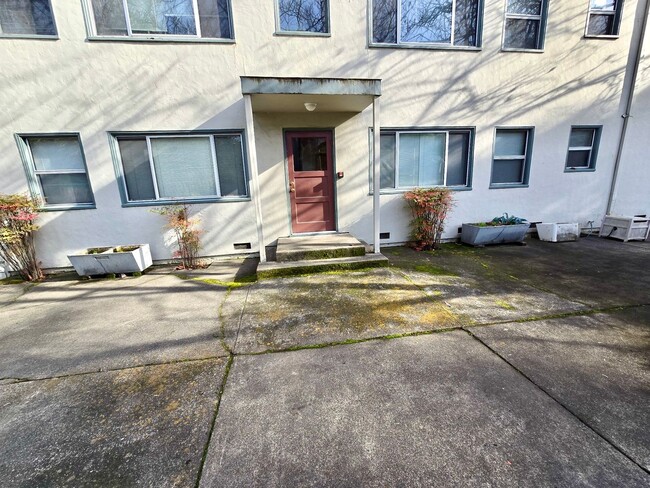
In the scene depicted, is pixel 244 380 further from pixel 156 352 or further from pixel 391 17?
pixel 391 17

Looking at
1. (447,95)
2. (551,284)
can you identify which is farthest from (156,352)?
(447,95)

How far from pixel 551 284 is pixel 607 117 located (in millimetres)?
5482

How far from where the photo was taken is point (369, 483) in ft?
4.86

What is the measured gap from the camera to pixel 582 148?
6805 millimetres

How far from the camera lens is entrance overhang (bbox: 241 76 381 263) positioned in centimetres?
423

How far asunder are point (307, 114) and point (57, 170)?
466cm

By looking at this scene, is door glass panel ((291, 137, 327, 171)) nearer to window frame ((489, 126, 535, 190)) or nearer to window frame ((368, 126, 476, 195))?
window frame ((368, 126, 476, 195))

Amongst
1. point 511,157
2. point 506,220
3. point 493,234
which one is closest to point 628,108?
point 511,157

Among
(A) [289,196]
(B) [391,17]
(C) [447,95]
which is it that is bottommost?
(A) [289,196]

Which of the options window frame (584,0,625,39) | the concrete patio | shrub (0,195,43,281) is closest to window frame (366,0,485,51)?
window frame (584,0,625,39)

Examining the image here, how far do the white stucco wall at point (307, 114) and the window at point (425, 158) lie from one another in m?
0.24

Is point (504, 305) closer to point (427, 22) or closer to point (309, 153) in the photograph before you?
point (309, 153)

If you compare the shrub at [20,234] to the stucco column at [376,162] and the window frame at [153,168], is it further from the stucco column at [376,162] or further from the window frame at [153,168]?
the stucco column at [376,162]

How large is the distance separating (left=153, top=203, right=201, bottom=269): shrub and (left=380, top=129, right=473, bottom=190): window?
12.9ft
